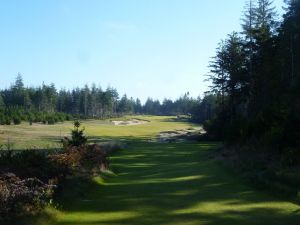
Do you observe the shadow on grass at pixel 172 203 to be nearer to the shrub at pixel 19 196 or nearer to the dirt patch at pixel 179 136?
the shrub at pixel 19 196

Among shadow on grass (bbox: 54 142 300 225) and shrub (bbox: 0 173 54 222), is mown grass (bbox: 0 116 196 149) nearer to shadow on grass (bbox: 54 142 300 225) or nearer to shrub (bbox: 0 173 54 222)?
shadow on grass (bbox: 54 142 300 225)

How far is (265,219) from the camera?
11859 millimetres

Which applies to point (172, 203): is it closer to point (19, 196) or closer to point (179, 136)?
point (19, 196)

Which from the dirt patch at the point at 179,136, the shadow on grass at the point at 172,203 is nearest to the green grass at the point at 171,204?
the shadow on grass at the point at 172,203

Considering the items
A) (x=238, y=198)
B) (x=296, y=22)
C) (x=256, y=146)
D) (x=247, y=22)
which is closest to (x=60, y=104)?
(x=247, y=22)

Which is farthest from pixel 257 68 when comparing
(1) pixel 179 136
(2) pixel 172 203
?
(2) pixel 172 203

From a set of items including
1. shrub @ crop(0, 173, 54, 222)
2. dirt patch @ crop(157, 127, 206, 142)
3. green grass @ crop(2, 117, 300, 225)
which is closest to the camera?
shrub @ crop(0, 173, 54, 222)

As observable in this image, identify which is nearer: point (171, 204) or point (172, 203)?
point (171, 204)

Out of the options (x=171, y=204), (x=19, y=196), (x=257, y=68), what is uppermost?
(x=257, y=68)

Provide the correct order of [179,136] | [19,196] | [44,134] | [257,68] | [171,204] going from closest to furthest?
[19,196] < [171,204] < [257,68] < [44,134] < [179,136]

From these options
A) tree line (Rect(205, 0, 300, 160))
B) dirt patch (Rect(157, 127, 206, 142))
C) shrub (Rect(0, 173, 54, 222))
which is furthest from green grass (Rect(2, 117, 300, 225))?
dirt patch (Rect(157, 127, 206, 142))

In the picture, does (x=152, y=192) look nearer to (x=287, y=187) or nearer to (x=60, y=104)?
(x=287, y=187)

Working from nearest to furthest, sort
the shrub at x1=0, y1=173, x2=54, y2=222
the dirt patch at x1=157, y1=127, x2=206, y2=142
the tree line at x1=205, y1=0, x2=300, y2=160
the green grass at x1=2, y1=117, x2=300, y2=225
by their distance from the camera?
1. the shrub at x1=0, y1=173, x2=54, y2=222
2. the green grass at x1=2, y1=117, x2=300, y2=225
3. the tree line at x1=205, y1=0, x2=300, y2=160
4. the dirt patch at x1=157, y1=127, x2=206, y2=142

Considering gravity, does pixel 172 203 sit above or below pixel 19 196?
below
